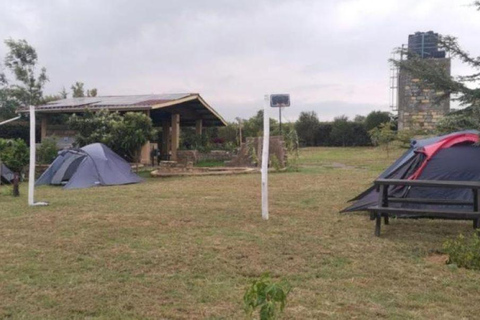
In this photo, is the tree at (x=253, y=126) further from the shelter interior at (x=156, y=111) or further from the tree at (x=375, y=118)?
the tree at (x=375, y=118)

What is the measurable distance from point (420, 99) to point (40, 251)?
5.50m

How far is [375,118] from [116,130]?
70.6 ft

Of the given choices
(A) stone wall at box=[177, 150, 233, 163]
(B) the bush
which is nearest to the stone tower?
(A) stone wall at box=[177, 150, 233, 163]

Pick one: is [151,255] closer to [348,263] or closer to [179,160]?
[348,263]

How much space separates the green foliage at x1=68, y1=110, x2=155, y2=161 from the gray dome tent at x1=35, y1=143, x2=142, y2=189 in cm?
136

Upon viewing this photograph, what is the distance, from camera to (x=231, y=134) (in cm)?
2945

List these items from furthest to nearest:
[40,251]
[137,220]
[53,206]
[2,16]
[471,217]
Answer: [2,16] → [53,206] → [137,220] → [471,217] → [40,251]

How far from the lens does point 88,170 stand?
12367 mm

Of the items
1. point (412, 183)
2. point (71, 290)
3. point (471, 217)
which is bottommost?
point (71, 290)

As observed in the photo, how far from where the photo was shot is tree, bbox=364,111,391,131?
30906 mm

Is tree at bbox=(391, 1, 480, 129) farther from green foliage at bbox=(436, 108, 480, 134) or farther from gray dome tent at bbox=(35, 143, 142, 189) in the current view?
gray dome tent at bbox=(35, 143, 142, 189)

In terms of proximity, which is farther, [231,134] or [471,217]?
[231,134]

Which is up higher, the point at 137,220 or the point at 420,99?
the point at 420,99

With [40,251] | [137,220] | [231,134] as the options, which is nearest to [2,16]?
[137,220]
